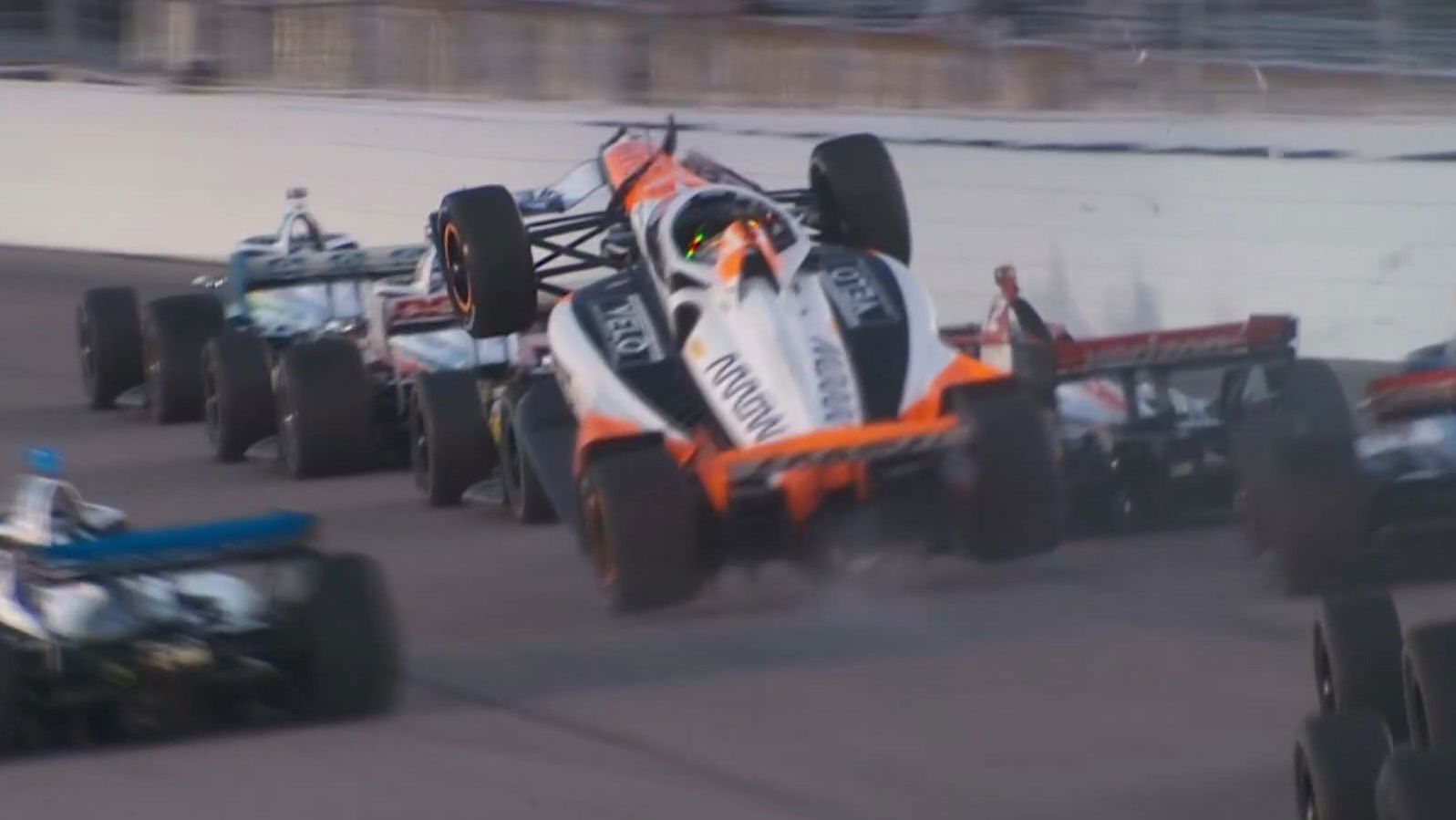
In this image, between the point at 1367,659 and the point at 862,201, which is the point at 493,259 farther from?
the point at 1367,659

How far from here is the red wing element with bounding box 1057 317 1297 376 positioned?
33.0ft

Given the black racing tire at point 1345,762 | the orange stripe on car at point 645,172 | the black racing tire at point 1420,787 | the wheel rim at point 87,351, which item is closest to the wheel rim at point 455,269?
the orange stripe on car at point 645,172

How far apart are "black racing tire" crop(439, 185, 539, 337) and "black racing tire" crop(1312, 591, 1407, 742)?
15.8 feet

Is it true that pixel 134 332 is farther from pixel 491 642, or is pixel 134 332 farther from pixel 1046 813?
pixel 1046 813

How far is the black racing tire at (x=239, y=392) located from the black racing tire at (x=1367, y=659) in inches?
305

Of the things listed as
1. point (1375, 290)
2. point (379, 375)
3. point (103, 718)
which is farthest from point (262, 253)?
point (103, 718)

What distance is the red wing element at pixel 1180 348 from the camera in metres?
10.1

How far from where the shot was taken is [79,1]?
920 inches

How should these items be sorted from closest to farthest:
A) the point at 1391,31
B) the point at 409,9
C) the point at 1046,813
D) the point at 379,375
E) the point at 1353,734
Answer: the point at 1353,734, the point at 1046,813, the point at 379,375, the point at 1391,31, the point at 409,9

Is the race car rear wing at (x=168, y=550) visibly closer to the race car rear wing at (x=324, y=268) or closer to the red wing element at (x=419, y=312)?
the red wing element at (x=419, y=312)

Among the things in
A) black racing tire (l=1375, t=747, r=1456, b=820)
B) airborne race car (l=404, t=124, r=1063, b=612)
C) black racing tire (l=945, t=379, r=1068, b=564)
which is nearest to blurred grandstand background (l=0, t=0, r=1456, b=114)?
airborne race car (l=404, t=124, r=1063, b=612)

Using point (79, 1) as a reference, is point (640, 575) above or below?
below

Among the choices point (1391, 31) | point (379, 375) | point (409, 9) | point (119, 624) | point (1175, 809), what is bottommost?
point (1175, 809)

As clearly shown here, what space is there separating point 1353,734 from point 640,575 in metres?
3.52
